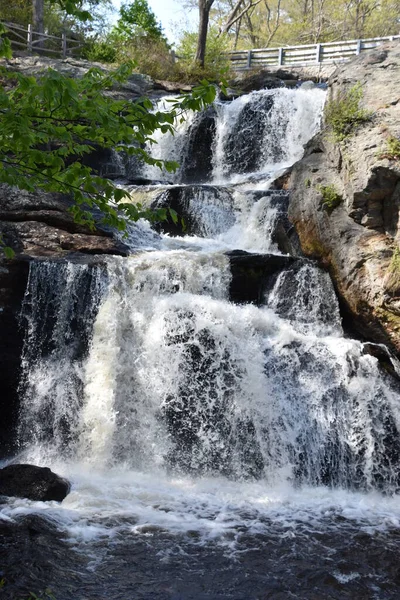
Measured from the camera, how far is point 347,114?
11227 mm

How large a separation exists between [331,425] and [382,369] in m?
1.22

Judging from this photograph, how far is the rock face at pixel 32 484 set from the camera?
704cm

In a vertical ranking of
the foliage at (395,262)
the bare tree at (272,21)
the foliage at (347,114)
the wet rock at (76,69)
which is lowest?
the foliage at (395,262)

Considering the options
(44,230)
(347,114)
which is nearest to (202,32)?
(347,114)

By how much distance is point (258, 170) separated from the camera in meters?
16.3

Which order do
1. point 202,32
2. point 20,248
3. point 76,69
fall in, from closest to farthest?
point 20,248 < point 76,69 < point 202,32

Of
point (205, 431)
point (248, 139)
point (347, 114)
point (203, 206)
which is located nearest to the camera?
point (205, 431)

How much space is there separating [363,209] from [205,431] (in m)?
4.69

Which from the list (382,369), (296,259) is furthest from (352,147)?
(382,369)

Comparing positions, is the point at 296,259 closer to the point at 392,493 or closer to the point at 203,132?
the point at 392,493

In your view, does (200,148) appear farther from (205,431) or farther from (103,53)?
(205,431)

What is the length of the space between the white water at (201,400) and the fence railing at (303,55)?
16.8m

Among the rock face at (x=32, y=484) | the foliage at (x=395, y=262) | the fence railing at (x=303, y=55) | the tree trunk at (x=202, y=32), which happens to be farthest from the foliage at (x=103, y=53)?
the rock face at (x=32, y=484)

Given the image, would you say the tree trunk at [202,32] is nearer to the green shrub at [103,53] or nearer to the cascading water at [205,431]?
the green shrub at [103,53]
